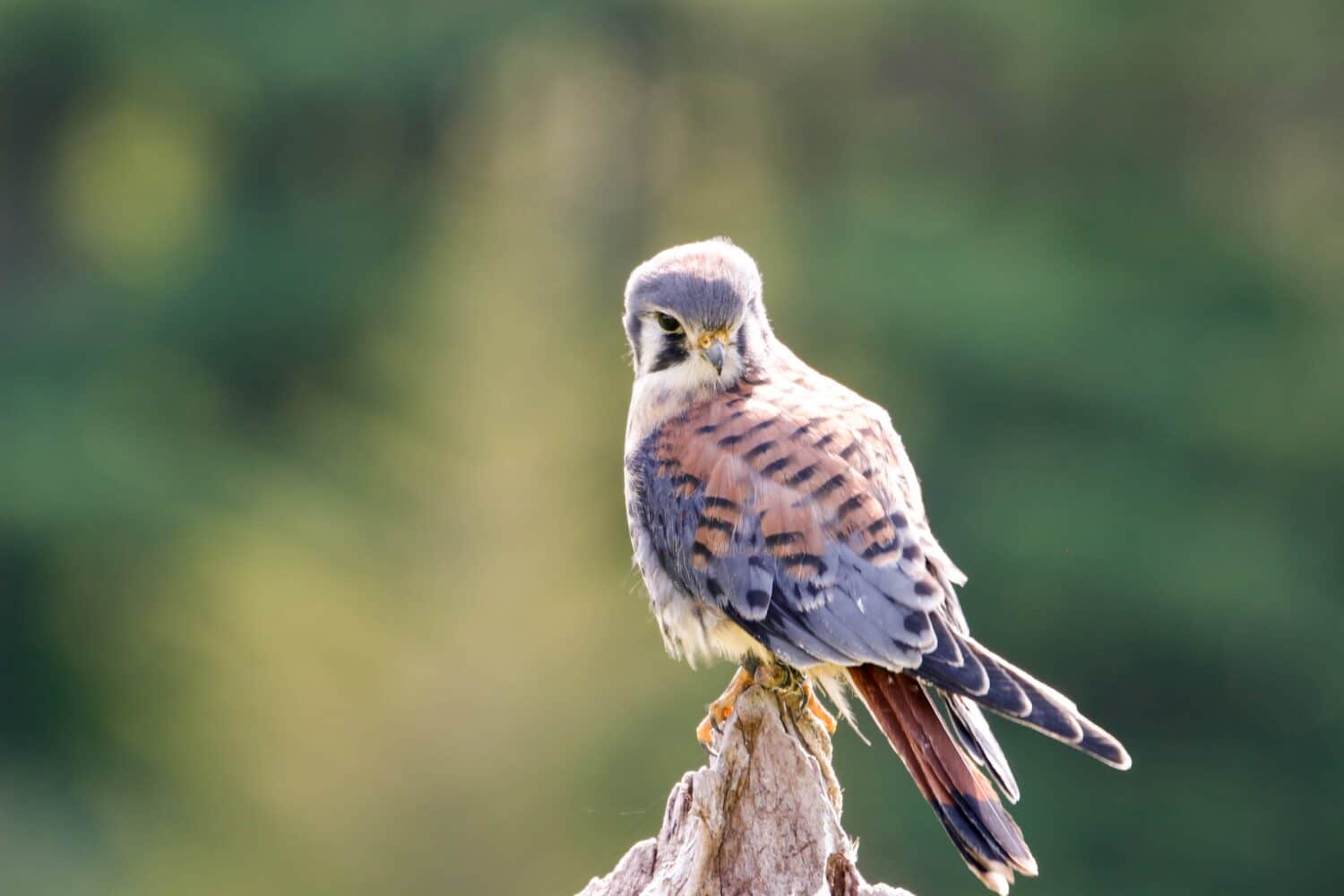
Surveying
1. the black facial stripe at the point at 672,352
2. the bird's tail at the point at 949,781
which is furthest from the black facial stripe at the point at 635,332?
the bird's tail at the point at 949,781

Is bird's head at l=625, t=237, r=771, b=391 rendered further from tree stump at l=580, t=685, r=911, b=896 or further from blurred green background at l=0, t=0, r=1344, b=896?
blurred green background at l=0, t=0, r=1344, b=896

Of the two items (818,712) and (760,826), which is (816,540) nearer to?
(818,712)

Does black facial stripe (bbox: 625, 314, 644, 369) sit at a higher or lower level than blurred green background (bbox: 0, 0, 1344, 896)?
higher

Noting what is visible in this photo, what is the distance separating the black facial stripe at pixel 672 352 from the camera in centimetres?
398

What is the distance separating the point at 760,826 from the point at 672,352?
43.6 inches

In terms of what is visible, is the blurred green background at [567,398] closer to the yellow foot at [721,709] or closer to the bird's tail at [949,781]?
the yellow foot at [721,709]

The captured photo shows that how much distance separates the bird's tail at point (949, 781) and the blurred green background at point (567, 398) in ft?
15.2

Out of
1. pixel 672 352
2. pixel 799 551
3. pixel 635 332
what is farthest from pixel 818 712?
pixel 635 332

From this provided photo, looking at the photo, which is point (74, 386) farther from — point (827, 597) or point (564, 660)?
point (827, 597)

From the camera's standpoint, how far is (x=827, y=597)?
3.44 metres

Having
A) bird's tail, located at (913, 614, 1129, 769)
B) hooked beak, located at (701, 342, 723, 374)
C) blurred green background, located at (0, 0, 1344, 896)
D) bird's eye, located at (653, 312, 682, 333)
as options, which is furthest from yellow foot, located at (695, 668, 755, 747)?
blurred green background, located at (0, 0, 1344, 896)

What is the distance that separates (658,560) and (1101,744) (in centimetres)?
108

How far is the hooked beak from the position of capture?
3887 millimetres

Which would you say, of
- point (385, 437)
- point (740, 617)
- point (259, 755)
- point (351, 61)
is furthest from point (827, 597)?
point (351, 61)
